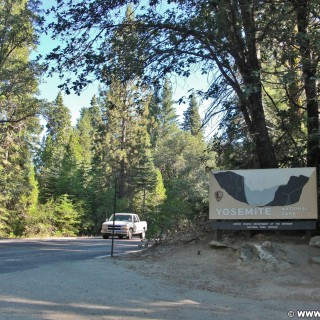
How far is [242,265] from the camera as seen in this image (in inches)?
426

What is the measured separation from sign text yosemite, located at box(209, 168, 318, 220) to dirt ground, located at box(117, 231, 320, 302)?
2.40ft

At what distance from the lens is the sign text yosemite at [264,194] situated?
12023 millimetres

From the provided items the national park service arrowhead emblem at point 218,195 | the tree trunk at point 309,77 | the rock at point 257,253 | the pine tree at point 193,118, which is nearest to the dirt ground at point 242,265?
the rock at point 257,253

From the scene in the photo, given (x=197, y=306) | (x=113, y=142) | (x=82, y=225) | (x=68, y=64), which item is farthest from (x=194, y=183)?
(x=197, y=306)

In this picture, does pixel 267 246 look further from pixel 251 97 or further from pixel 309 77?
pixel 251 97

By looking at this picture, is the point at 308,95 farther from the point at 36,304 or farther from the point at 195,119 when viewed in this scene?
the point at 195,119

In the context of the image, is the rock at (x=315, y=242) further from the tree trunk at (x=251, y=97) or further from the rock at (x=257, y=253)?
the tree trunk at (x=251, y=97)

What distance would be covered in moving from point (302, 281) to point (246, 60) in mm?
6830

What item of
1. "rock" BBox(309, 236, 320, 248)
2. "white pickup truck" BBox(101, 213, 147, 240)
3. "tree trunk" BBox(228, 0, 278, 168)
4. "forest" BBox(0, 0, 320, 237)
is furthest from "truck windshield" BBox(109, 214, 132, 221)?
"rock" BBox(309, 236, 320, 248)

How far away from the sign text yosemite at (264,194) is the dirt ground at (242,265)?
73 centimetres

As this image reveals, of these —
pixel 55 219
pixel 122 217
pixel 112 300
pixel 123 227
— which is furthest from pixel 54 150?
pixel 112 300

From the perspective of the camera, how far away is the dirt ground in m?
9.15

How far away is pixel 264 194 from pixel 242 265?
2.43 m

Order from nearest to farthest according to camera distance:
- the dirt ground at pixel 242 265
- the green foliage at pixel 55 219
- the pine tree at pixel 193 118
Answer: the dirt ground at pixel 242 265, the pine tree at pixel 193 118, the green foliage at pixel 55 219
